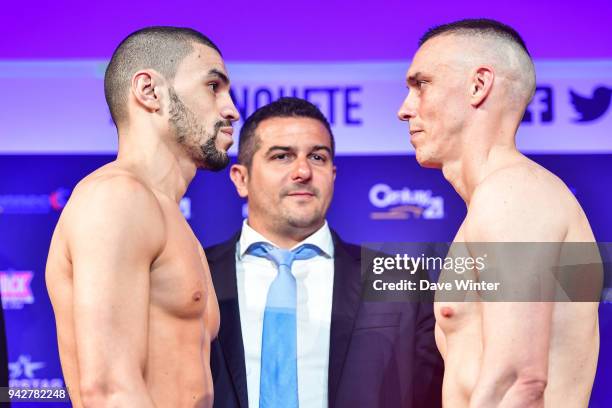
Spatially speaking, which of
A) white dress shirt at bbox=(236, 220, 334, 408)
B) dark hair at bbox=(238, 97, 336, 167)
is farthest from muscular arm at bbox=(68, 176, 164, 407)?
dark hair at bbox=(238, 97, 336, 167)

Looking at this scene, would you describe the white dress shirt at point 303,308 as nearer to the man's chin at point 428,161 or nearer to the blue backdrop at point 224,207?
the blue backdrop at point 224,207

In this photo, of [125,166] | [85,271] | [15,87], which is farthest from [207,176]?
[85,271]

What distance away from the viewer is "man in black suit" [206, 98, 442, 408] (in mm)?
3521

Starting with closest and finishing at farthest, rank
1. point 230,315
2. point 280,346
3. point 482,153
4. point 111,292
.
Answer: point 111,292 → point 482,153 → point 280,346 → point 230,315

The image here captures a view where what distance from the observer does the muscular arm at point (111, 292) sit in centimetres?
238

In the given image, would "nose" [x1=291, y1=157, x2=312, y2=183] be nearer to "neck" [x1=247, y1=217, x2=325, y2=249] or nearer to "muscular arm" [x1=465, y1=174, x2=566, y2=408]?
"neck" [x1=247, y1=217, x2=325, y2=249]

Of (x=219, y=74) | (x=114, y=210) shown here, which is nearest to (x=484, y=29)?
(x=219, y=74)

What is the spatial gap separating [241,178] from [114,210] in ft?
5.22

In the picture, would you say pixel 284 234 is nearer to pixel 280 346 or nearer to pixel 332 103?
pixel 280 346

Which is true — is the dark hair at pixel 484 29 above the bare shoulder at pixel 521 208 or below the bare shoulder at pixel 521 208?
above

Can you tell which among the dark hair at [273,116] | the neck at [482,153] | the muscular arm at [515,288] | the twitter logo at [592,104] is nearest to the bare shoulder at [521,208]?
the muscular arm at [515,288]

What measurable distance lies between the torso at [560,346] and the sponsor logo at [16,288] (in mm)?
2139

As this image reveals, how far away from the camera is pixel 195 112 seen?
287 cm

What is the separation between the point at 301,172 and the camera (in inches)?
151
